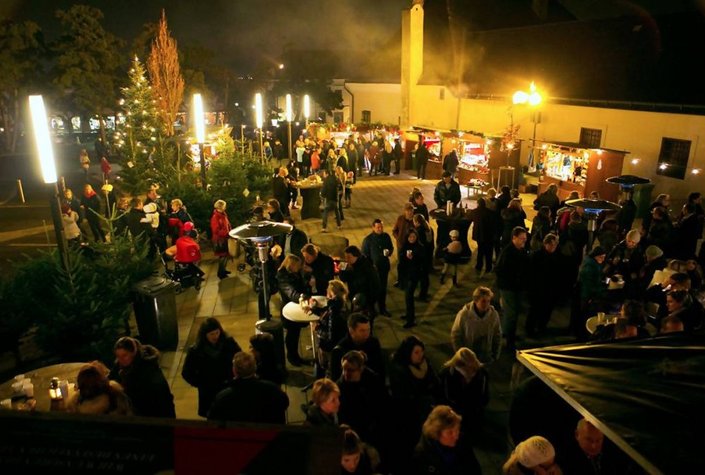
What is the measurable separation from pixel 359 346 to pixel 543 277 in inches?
143

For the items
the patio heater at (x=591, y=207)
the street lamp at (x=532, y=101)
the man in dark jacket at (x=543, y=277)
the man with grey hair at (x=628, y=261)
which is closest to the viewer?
the man in dark jacket at (x=543, y=277)

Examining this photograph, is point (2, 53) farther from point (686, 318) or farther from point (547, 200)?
point (686, 318)

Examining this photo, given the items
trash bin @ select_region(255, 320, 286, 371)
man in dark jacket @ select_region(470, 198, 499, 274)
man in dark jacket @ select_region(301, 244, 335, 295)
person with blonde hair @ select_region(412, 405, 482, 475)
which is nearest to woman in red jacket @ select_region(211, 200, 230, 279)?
man in dark jacket @ select_region(301, 244, 335, 295)

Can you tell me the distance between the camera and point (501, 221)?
11.0 meters

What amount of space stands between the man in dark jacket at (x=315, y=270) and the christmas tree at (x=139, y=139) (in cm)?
1239

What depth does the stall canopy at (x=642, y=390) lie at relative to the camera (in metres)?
2.59

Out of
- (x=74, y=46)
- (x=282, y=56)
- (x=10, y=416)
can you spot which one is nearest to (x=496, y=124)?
(x=10, y=416)

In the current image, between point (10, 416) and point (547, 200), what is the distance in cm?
1136

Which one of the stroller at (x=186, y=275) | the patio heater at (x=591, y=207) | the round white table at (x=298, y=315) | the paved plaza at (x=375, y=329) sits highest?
the patio heater at (x=591, y=207)

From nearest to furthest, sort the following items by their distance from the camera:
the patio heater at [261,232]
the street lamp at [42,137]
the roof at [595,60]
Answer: the street lamp at [42,137], the patio heater at [261,232], the roof at [595,60]

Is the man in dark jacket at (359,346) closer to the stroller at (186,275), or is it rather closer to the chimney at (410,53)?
the stroller at (186,275)

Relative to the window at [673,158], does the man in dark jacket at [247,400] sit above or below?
below

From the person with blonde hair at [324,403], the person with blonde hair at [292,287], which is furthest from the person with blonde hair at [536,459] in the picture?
the person with blonde hair at [292,287]

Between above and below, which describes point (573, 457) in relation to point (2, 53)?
below
